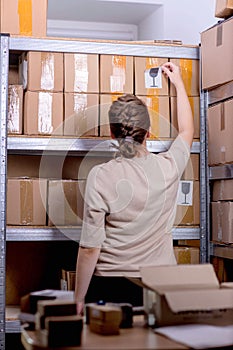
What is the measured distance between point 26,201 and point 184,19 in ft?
5.82

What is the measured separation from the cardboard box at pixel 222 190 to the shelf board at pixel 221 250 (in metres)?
0.20

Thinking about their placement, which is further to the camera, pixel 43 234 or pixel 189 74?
pixel 189 74

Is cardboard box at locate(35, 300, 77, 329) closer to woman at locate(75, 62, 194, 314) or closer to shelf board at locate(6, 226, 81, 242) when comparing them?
woman at locate(75, 62, 194, 314)

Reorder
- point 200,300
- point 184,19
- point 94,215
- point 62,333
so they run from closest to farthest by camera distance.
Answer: point 62,333
point 200,300
point 94,215
point 184,19

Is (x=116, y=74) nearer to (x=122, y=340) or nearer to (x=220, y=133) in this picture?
(x=220, y=133)

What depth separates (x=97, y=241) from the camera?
7.79 ft

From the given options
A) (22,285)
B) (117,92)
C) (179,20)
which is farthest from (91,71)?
(179,20)

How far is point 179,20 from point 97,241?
2.04 metres

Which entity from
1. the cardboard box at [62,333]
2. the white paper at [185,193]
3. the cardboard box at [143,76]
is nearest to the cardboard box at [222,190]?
the white paper at [185,193]

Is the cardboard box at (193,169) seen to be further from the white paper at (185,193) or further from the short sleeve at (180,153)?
the short sleeve at (180,153)

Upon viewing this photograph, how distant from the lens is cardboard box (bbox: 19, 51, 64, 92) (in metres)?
2.80

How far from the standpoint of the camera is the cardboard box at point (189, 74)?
295cm

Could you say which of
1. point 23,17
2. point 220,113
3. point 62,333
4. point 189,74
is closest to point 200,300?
point 62,333

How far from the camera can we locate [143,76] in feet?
9.52
